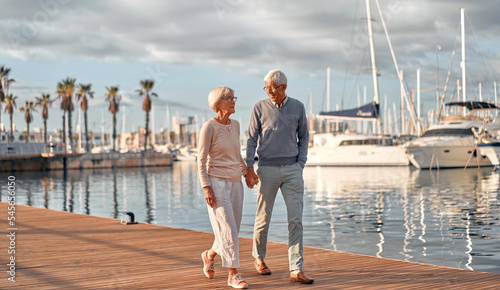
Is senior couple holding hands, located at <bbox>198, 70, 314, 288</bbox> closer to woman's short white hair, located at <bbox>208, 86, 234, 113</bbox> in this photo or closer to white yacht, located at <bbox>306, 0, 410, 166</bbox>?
woman's short white hair, located at <bbox>208, 86, 234, 113</bbox>

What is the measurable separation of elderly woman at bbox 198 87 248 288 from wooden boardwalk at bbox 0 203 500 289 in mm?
404

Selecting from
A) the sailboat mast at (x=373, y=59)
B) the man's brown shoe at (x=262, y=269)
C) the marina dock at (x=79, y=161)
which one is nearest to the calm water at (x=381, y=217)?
the man's brown shoe at (x=262, y=269)

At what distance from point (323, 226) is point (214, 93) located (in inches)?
392

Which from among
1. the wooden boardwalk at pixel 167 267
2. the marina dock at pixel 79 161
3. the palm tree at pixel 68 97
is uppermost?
the palm tree at pixel 68 97

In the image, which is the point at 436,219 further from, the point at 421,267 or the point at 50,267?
the point at 50,267

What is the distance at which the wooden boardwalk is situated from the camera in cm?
564

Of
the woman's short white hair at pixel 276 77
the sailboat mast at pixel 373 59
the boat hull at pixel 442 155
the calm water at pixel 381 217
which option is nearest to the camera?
the woman's short white hair at pixel 276 77

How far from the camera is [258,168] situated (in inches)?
233

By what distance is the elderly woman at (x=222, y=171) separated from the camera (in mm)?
5566

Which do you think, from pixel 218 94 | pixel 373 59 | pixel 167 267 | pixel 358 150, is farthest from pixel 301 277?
pixel 358 150

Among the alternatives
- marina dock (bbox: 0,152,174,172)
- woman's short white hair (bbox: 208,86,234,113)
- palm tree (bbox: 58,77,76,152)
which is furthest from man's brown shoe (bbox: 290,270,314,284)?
palm tree (bbox: 58,77,76,152)

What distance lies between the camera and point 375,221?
1568 cm

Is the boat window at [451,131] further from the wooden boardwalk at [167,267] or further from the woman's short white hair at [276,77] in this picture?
the woman's short white hair at [276,77]

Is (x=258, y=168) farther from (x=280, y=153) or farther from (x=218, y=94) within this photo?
(x=218, y=94)
